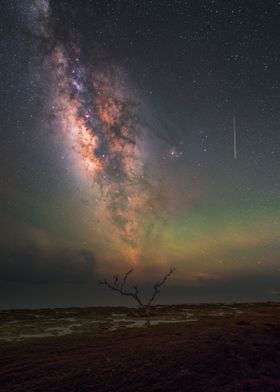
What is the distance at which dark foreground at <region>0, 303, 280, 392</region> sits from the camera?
45.4 feet

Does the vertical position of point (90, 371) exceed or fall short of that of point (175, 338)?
it falls short

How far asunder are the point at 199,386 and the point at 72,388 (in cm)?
514

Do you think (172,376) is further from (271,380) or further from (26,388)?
(26,388)

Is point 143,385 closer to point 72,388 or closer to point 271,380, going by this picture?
point 72,388

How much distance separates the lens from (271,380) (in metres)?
14.9

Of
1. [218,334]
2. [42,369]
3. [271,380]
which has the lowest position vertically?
[271,380]

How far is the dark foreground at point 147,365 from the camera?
13828mm

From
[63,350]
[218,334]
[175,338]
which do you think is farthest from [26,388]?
[218,334]

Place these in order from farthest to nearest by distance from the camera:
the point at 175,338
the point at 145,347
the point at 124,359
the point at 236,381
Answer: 1. the point at 175,338
2. the point at 145,347
3. the point at 124,359
4. the point at 236,381

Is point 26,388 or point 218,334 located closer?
point 26,388

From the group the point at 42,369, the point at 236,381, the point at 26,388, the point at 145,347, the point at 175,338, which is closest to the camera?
the point at 26,388

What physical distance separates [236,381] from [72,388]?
6966 mm

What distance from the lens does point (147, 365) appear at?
53.3 ft

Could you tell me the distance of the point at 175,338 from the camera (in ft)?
77.6
